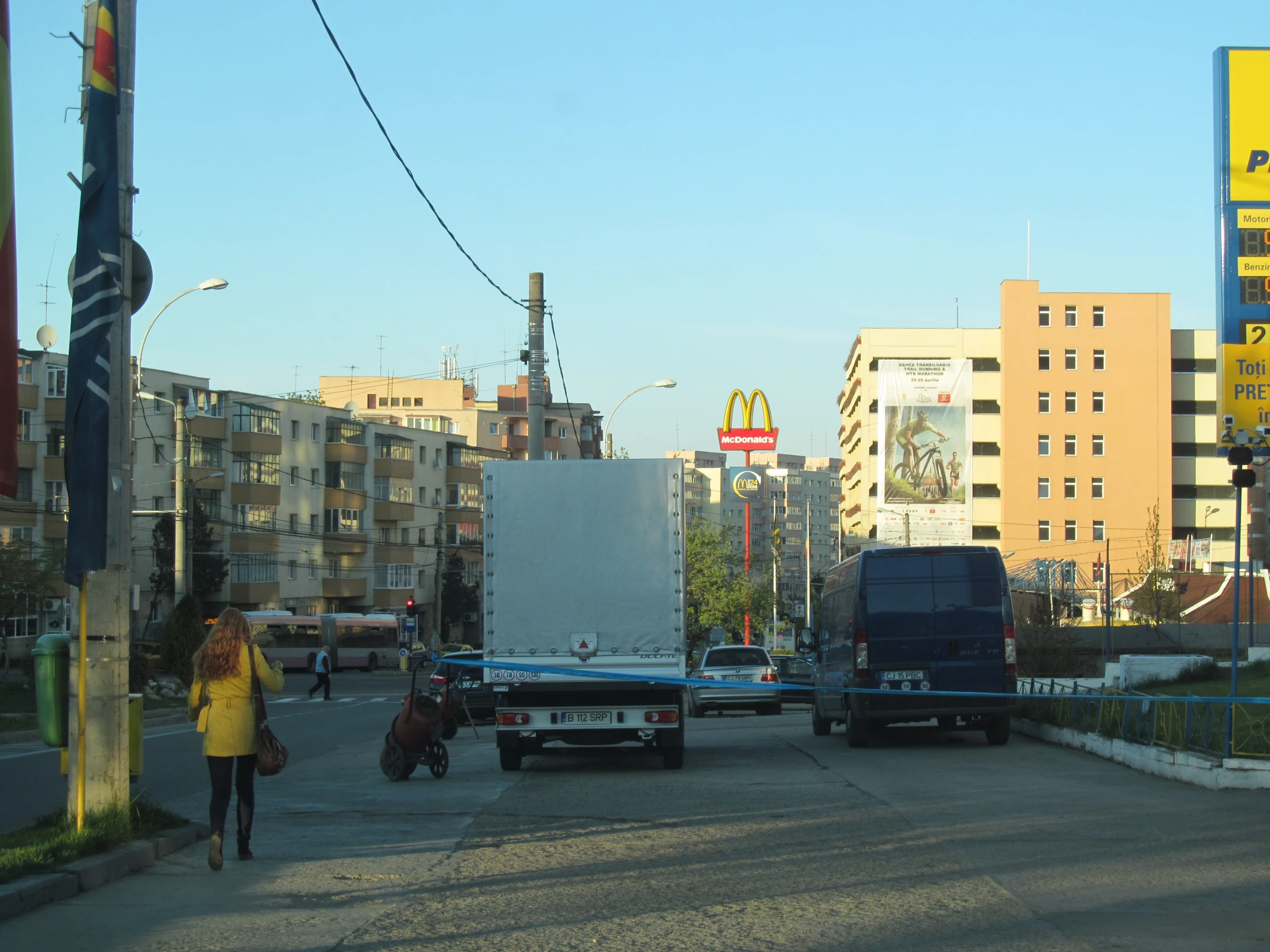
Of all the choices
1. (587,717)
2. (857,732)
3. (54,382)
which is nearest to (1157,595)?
(857,732)

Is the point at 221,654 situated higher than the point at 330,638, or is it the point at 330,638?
the point at 221,654

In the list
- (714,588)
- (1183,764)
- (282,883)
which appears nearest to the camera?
(282,883)

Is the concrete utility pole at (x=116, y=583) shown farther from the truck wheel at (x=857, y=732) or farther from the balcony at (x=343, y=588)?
the balcony at (x=343, y=588)

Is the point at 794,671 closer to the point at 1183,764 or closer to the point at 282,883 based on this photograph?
the point at 1183,764

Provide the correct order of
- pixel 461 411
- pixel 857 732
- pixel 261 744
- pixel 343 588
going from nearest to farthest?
1. pixel 261 744
2. pixel 857 732
3. pixel 343 588
4. pixel 461 411

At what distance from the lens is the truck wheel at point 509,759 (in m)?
15.5

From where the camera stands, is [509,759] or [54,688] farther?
[509,759]

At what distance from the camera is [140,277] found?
31.5 feet

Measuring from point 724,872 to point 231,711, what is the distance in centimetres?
328

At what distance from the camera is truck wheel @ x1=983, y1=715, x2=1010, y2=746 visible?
57.8 ft

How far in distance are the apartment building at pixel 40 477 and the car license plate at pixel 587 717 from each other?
52448mm

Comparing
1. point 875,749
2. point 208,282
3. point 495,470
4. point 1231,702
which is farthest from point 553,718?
point 208,282

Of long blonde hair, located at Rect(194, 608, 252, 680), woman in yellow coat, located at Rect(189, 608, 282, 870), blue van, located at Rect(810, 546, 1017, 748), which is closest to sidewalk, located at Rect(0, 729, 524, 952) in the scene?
woman in yellow coat, located at Rect(189, 608, 282, 870)

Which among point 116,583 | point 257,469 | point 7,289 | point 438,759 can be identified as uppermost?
point 257,469
